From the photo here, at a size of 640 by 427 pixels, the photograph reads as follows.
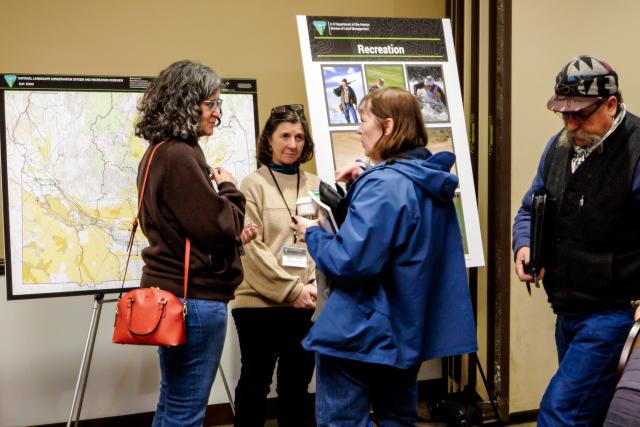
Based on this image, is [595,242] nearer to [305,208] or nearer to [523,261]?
[523,261]

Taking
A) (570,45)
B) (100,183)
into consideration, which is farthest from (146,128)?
(570,45)

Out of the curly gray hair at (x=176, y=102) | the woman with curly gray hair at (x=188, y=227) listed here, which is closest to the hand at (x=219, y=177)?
the woman with curly gray hair at (x=188, y=227)

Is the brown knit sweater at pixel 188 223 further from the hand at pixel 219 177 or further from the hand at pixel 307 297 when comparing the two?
the hand at pixel 307 297

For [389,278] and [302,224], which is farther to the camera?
[302,224]

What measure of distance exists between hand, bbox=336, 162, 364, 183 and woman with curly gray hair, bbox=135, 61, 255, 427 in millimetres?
308

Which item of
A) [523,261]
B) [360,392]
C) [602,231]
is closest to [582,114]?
[602,231]

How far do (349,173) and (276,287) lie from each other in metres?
0.74

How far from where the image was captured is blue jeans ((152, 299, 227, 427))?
1804 mm

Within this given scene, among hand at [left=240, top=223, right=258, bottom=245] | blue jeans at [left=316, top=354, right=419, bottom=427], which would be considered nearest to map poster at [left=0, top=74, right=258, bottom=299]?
hand at [left=240, top=223, right=258, bottom=245]

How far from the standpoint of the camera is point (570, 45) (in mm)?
3062

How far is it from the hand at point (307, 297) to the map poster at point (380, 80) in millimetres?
548

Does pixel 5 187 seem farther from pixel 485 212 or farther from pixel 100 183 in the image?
pixel 485 212

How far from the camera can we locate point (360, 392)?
1.64 m

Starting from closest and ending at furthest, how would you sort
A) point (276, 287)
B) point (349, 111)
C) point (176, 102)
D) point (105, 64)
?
point (176, 102), point (276, 287), point (349, 111), point (105, 64)
